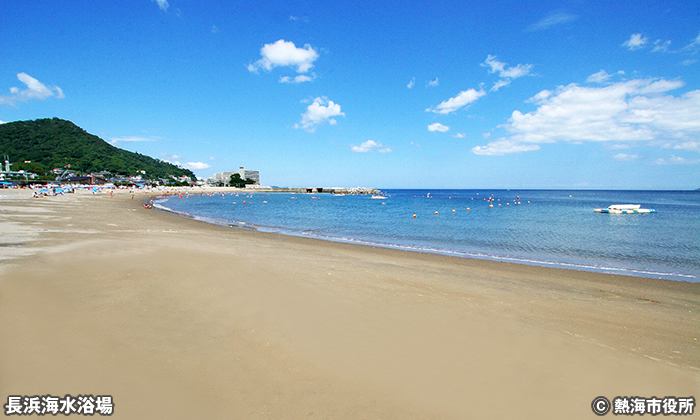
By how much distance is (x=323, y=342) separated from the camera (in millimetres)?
4367

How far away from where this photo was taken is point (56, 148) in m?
121

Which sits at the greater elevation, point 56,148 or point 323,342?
point 56,148

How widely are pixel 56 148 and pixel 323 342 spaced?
169521mm

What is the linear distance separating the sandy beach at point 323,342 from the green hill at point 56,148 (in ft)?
414

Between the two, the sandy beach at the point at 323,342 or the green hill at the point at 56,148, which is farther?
the green hill at the point at 56,148

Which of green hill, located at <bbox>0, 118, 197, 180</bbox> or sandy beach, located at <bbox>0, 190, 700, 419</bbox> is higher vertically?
green hill, located at <bbox>0, 118, 197, 180</bbox>

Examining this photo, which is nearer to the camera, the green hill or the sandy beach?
the sandy beach

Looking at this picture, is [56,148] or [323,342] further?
[56,148]

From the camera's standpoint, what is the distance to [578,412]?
3.21m

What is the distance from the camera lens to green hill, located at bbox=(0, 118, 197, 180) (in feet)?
357

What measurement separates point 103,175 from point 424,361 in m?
143

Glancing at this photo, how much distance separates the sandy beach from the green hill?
414 ft

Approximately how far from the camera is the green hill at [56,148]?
10894 centimetres

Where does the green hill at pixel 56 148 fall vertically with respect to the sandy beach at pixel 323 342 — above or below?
above
